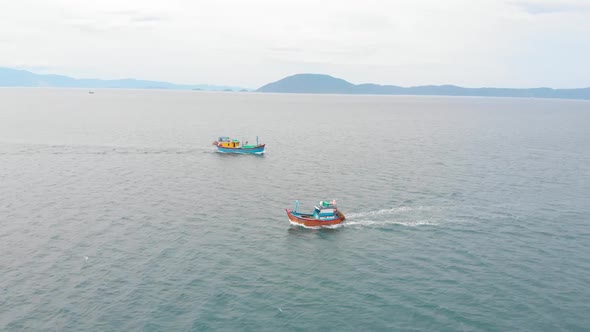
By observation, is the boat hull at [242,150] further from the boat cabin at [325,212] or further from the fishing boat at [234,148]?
the boat cabin at [325,212]

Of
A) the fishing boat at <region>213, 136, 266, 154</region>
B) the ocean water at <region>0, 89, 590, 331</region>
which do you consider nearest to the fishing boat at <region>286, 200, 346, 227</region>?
the ocean water at <region>0, 89, 590, 331</region>

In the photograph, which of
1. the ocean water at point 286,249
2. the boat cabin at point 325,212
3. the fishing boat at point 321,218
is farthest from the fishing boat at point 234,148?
the fishing boat at point 321,218

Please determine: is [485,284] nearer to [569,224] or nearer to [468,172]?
[569,224]

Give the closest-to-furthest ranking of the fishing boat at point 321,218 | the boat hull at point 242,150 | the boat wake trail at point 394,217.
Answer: the fishing boat at point 321,218
the boat wake trail at point 394,217
the boat hull at point 242,150

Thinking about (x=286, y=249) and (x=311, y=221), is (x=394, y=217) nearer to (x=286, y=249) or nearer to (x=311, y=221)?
(x=311, y=221)

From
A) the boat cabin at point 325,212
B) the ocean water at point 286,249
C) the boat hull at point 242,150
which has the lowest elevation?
the ocean water at point 286,249

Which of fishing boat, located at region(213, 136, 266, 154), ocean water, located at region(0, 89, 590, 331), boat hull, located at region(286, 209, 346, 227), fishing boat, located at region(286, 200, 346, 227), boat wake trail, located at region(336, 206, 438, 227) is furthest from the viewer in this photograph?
fishing boat, located at region(213, 136, 266, 154)

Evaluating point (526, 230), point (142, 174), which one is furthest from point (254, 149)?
point (526, 230)

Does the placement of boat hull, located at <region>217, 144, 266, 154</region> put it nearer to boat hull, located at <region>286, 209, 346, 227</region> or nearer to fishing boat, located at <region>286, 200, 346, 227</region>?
fishing boat, located at <region>286, 200, 346, 227</region>

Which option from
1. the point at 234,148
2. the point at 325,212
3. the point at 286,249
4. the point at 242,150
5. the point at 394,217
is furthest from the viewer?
the point at 242,150

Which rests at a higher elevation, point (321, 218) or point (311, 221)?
point (321, 218)

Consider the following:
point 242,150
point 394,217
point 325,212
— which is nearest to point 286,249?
point 325,212
